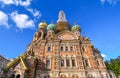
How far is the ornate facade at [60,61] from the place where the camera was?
24728 mm

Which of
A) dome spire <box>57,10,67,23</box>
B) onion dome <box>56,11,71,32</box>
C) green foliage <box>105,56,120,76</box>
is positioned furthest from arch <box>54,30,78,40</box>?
green foliage <box>105,56,120,76</box>

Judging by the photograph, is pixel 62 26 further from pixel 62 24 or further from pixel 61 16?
pixel 61 16

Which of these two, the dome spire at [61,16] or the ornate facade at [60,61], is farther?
the dome spire at [61,16]

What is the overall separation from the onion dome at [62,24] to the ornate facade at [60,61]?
580 cm

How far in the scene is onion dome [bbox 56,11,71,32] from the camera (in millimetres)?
38569

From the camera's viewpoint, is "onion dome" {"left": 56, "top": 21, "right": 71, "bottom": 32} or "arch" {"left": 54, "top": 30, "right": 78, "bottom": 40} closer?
"arch" {"left": 54, "top": 30, "right": 78, "bottom": 40}

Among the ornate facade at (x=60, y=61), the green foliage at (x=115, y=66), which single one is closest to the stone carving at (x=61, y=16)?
the ornate facade at (x=60, y=61)

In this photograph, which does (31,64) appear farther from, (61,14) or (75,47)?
(61,14)

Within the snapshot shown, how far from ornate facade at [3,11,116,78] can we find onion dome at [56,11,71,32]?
580 cm

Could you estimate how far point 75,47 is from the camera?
98.7 feet

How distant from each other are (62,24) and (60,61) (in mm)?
15366

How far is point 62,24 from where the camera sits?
40.2m

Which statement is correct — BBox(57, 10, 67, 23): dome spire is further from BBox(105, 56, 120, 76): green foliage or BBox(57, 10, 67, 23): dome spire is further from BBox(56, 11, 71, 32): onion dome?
BBox(105, 56, 120, 76): green foliage

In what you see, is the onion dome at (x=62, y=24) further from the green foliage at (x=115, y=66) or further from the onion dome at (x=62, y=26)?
the green foliage at (x=115, y=66)
